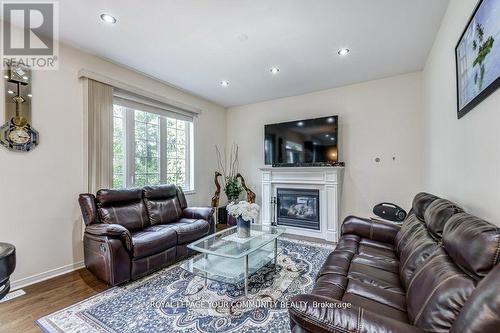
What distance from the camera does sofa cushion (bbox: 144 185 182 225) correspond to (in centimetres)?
328

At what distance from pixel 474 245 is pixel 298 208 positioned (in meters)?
3.40

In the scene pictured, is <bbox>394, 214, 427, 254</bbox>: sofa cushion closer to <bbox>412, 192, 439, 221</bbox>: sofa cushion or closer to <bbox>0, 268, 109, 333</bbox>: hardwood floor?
<bbox>412, 192, 439, 221</bbox>: sofa cushion

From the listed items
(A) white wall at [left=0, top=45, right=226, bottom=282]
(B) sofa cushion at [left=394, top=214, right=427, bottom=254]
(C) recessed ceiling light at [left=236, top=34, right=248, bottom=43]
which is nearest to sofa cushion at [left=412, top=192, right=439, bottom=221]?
(B) sofa cushion at [left=394, top=214, right=427, bottom=254]

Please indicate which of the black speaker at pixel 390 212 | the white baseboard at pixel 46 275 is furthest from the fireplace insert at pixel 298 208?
the white baseboard at pixel 46 275

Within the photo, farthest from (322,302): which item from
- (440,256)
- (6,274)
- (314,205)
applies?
(314,205)

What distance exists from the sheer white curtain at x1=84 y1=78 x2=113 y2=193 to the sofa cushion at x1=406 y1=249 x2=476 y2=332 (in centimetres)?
336

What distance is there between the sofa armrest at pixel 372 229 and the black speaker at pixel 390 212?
42.0 inches

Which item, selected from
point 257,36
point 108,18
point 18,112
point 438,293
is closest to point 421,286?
point 438,293

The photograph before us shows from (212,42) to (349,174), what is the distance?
3.03 meters

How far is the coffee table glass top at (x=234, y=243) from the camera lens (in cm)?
226

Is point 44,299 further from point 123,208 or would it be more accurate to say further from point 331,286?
point 331,286

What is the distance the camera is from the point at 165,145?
4.12 metres

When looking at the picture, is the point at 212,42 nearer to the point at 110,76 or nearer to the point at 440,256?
the point at 110,76

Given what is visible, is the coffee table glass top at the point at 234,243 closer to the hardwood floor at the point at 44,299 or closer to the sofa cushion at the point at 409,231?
the hardwood floor at the point at 44,299
